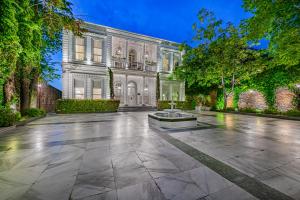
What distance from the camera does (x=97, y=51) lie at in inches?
735

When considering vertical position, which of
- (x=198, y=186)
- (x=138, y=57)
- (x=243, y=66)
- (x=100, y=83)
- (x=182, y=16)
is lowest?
(x=198, y=186)

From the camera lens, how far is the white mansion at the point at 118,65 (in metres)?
17.3

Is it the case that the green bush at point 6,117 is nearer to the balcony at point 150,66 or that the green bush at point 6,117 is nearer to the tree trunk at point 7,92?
the tree trunk at point 7,92

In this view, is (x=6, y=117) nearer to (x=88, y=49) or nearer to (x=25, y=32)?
(x=25, y=32)

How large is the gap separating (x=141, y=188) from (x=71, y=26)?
29.6 feet

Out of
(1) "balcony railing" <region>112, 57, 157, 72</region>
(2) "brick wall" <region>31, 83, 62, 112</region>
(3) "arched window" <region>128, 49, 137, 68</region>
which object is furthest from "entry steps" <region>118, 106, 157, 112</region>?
(2) "brick wall" <region>31, 83, 62, 112</region>

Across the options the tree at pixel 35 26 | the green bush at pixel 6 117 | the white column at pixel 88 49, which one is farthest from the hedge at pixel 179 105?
the green bush at pixel 6 117

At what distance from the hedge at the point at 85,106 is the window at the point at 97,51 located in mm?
5924

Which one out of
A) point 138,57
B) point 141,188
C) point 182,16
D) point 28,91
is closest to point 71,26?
point 28,91

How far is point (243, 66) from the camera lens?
49.9 feet

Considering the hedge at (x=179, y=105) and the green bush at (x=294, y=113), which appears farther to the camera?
the hedge at (x=179, y=105)

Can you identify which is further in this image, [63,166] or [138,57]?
[138,57]

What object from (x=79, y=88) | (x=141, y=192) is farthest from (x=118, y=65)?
(x=141, y=192)

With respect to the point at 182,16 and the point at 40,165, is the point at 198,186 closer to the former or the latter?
the point at 40,165
